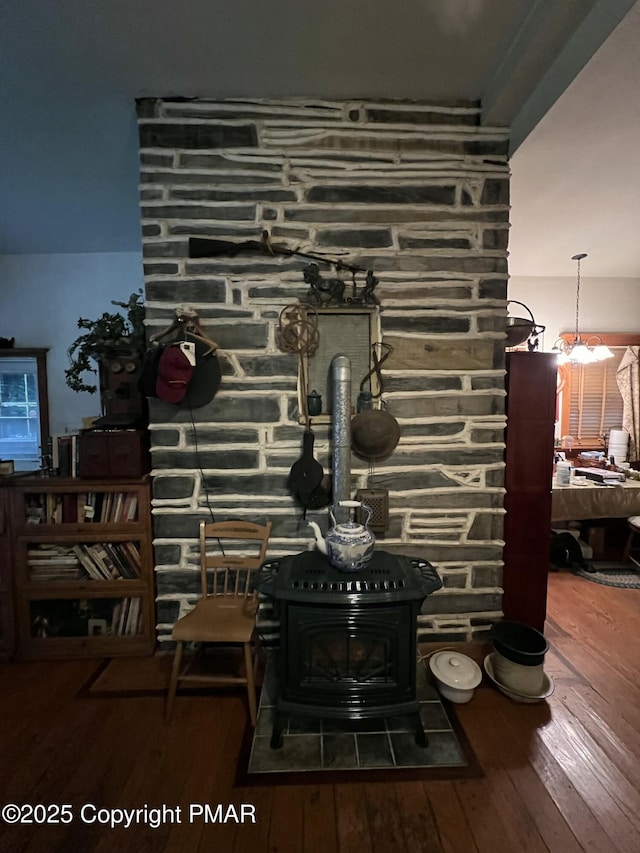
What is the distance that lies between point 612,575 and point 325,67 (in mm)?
3873

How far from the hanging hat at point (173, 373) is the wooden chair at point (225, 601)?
68 cm

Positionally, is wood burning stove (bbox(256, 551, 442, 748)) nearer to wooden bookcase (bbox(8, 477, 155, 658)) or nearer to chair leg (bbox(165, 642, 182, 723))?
chair leg (bbox(165, 642, 182, 723))

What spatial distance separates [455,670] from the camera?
1.80 metres

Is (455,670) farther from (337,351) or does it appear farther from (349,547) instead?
(337,351)

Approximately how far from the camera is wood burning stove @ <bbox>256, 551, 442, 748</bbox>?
1.50 m

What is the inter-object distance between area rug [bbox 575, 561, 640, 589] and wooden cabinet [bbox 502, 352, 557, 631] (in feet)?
4.10

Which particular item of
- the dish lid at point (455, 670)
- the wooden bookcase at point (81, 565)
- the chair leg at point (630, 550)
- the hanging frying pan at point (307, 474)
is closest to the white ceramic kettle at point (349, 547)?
the hanging frying pan at point (307, 474)

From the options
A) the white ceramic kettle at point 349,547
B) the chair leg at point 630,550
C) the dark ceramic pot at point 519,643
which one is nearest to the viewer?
the white ceramic kettle at point 349,547

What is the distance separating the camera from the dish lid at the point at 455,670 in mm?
1755

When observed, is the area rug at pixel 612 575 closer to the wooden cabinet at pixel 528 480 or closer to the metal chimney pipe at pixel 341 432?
the wooden cabinet at pixel 528 480

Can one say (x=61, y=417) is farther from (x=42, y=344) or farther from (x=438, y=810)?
(x=438, y=810)

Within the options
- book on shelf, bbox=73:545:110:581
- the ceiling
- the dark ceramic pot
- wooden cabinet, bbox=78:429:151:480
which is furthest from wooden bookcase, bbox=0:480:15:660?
the dark ceramic pot

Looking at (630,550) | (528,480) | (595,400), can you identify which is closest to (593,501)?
(630,550)

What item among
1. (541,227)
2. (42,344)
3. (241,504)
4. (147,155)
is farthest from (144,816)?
(541,227)
